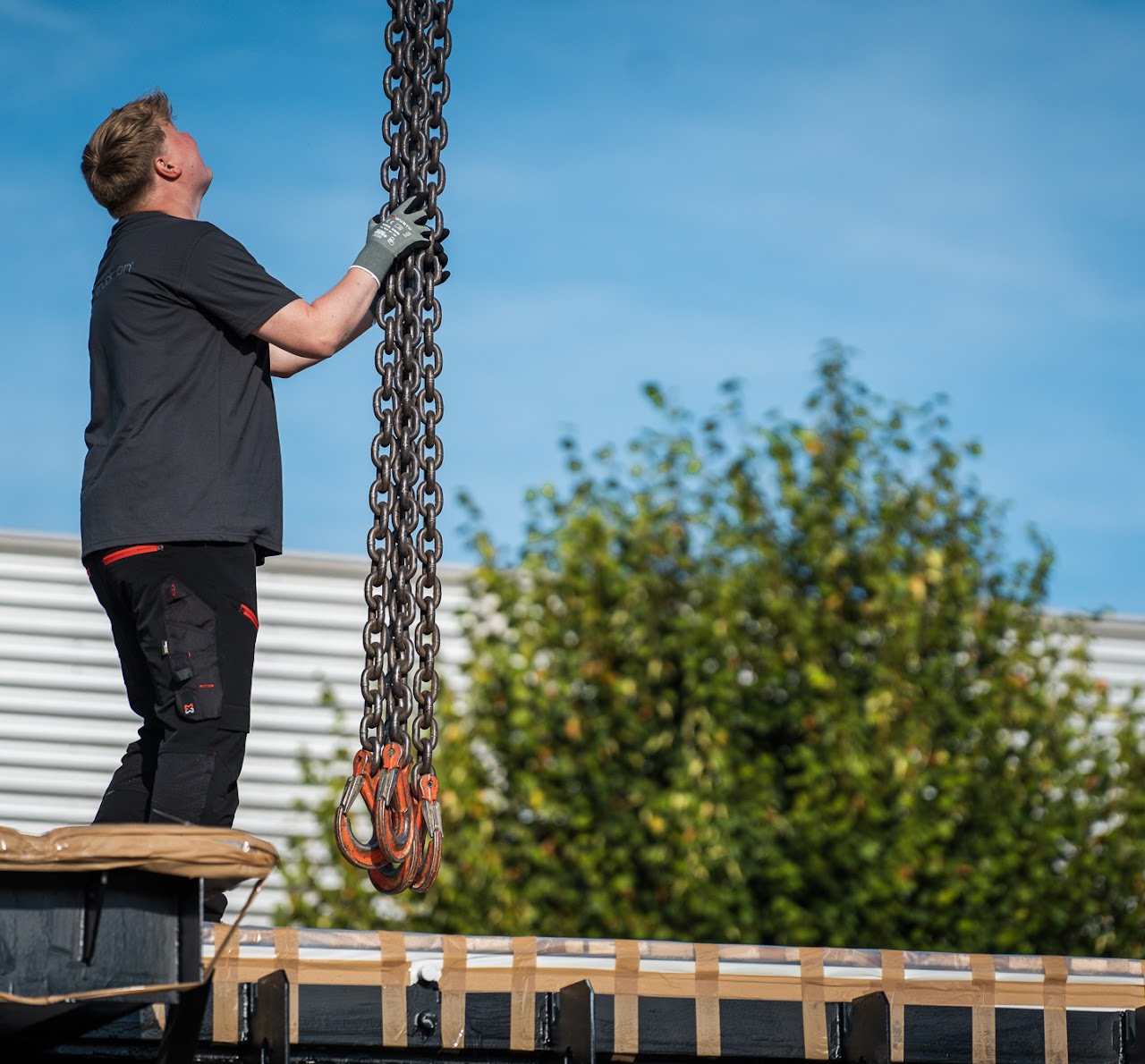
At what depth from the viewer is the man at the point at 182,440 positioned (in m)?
3.63

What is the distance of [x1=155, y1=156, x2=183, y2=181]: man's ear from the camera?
3.96 m

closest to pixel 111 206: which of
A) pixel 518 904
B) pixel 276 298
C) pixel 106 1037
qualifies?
pixel 276 298

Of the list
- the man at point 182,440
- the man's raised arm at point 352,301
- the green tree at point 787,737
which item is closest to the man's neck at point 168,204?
the man at point 182,440

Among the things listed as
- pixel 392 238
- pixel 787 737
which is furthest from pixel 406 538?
pixel 787 737

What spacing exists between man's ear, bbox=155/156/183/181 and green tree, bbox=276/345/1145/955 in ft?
16.4

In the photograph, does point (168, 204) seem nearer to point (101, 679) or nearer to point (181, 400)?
point (181, 400)

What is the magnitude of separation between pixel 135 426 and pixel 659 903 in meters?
5.36

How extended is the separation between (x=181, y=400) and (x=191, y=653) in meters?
0.61

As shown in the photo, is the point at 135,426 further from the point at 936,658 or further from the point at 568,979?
the point at 936,658

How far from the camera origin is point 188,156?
4.01 meters

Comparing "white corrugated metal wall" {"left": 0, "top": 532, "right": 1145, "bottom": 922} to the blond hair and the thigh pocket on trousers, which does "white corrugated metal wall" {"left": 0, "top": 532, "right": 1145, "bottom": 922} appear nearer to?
the blond hair

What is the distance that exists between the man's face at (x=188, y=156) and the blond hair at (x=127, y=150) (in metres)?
0.02

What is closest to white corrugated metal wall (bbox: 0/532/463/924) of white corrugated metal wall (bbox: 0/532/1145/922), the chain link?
white corrugated metal wall (bbox: 0/532/1145/922)

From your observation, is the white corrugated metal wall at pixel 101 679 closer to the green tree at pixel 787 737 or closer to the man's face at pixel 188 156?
the green tree at pixel 787 737
